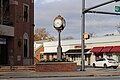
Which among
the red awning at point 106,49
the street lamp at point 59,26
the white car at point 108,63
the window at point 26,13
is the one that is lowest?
the white car at point 108,63

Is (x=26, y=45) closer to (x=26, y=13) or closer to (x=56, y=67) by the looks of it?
(x=26, y=13)

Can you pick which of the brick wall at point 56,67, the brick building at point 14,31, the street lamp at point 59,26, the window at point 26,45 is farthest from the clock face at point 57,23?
the window at point 26,45

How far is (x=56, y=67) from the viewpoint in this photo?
110ft

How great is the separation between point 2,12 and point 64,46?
33.7m

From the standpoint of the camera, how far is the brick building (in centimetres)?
4081

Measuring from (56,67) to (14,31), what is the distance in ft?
34.0

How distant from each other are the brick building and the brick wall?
7.60m

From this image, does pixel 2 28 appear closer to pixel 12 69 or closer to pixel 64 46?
pixel 12 69

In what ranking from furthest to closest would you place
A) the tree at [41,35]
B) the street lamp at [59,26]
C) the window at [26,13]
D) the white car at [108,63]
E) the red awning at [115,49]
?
the tree at [41,35] → the red awning at [115,49] → the white car at [108,63] → the window at [26,13] → the street lamp at [59,26]

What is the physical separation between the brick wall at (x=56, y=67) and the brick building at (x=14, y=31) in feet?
24.9

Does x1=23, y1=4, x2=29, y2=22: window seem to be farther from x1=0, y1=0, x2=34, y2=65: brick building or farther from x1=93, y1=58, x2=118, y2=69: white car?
x1=93, y1=58, x2=118, y2=69: white car

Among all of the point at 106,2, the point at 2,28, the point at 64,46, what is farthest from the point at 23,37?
the point at 64,46

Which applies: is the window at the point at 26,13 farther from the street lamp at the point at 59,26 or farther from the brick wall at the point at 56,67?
the brick wall at the point at 56,67

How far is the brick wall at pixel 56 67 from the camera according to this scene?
33156 millimetres
